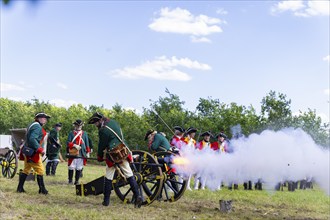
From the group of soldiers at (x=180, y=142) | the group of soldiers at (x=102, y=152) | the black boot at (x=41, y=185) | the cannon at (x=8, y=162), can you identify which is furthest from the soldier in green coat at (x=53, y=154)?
the black boot at (x=41, y=185)

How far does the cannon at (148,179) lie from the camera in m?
8.00

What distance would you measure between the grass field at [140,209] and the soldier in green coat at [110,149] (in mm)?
299

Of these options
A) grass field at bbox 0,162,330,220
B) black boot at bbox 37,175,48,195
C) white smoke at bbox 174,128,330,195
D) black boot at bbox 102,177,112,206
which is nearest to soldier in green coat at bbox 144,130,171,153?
white smoke at bbox 174,128,330,195

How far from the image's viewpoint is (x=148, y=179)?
8.22m

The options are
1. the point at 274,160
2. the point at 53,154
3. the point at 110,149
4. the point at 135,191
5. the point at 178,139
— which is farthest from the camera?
the point at 53,154

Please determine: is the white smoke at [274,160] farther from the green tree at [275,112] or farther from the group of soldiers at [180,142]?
the green tree at [275,112]

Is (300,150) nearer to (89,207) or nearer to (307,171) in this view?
(307,171)

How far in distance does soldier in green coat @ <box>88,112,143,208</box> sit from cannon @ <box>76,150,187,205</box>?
8.5 inches

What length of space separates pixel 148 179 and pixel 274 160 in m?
2.34

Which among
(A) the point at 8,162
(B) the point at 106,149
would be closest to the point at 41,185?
(B) the point at 106,149

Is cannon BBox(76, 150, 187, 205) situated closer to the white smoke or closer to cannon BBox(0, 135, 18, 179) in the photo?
the white smoke

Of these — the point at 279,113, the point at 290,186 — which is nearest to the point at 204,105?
the point at 279,113

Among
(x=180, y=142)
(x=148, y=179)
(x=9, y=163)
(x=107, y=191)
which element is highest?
(x=180, y=142)

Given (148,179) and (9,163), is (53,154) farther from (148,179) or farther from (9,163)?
(148,179)
